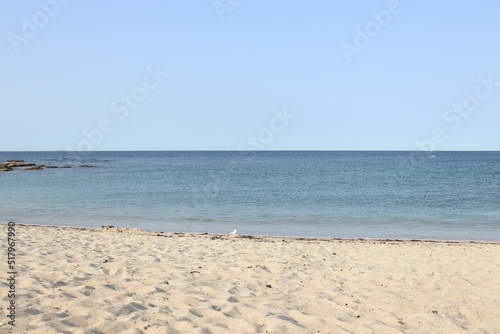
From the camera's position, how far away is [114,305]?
5609mm

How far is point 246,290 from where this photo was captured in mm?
6785

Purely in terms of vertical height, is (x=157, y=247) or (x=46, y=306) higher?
(x=157, y=247)

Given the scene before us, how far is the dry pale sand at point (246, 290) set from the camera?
5.22 meters

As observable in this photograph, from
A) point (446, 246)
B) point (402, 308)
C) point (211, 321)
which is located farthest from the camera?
point (446, 246)

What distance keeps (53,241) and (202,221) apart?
851 cm

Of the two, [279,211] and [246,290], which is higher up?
[279,211]

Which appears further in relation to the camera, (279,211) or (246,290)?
(279,211)

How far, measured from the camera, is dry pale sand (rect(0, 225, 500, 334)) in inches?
206

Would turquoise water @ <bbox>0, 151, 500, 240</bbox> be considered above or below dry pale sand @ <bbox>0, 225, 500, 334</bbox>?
above

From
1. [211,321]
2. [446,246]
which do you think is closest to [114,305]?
[211,321]

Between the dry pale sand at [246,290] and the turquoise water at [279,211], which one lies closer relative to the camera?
the dry pale sand at [246,290]

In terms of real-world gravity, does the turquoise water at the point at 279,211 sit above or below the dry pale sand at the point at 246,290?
above

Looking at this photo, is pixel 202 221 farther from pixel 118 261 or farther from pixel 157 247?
pixel 118 261

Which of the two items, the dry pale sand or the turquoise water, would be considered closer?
the dry pale sand
